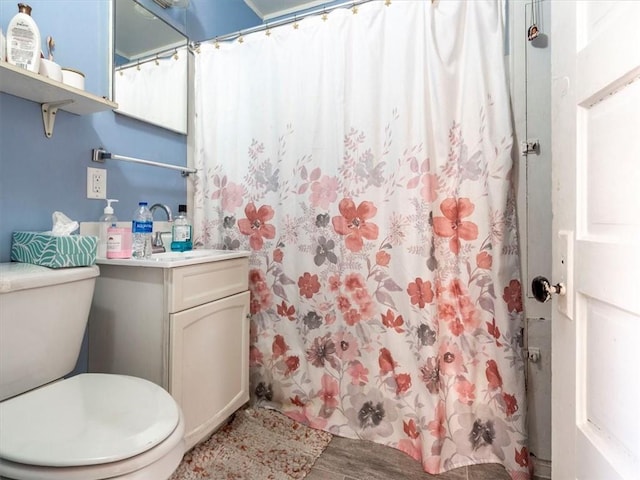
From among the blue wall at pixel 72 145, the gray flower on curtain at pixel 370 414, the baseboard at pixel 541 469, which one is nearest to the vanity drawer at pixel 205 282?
the blue wall at pixel 72 145

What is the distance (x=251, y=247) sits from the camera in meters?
1.70

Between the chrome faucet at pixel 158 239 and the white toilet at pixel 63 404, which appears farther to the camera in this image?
the chrome faucet at pixel 158 239

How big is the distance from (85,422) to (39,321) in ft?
1.20

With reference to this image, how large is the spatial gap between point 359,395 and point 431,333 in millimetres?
451

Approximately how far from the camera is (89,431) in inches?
29.8

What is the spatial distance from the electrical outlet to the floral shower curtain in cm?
48

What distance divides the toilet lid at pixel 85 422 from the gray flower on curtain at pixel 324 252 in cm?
84

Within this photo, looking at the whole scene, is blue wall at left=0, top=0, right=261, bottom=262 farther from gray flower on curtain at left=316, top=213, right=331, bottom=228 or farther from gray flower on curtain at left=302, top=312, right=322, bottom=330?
gray flower on curtain at left=302, top=312, right=322, bottom=330

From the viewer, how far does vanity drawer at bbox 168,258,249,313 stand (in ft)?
3.93

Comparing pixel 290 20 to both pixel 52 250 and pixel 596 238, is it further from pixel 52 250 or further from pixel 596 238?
pixel 596 238

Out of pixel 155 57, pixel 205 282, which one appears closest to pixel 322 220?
pixel 205 282

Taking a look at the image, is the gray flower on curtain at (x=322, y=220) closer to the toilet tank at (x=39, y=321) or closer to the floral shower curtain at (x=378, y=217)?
the floral shower curtain at (x=378, y=217)

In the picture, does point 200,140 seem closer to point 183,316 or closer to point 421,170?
point 183,316

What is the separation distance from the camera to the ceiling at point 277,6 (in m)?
2.19
